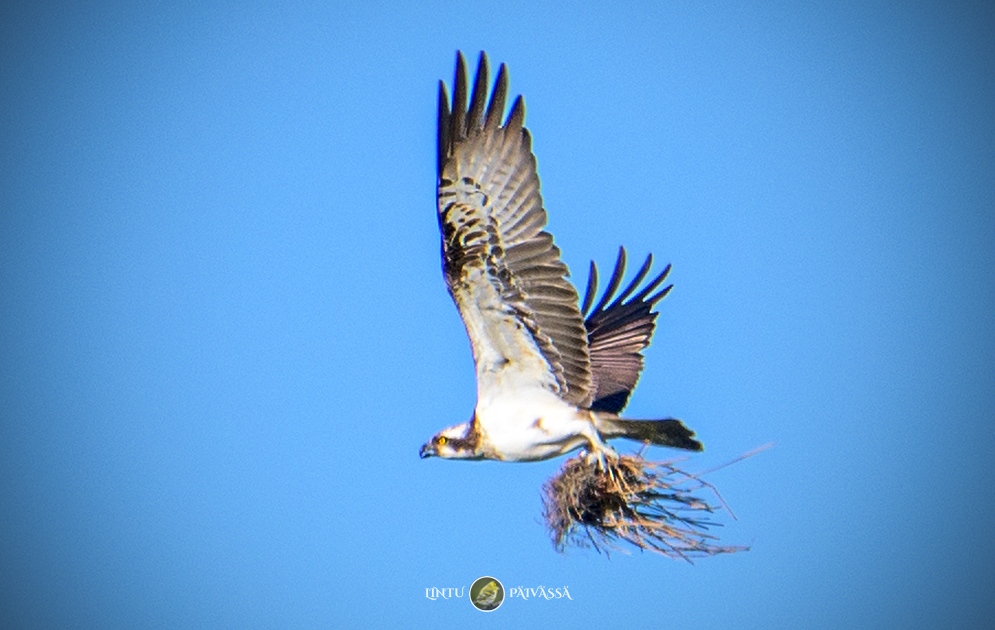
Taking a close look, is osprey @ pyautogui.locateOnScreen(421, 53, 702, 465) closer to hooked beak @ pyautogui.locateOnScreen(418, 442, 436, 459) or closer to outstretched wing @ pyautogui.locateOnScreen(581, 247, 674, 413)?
hooked beak @ pyautogui.locateOnScreen(418, 442, 436, 459)

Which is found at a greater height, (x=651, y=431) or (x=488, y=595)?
(x=651, y=431)

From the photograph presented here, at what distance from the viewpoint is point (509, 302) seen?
6578 millimetres

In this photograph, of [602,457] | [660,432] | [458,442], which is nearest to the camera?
[602,457]

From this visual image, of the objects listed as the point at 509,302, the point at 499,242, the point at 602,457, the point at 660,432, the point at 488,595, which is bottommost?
the point at 488,595

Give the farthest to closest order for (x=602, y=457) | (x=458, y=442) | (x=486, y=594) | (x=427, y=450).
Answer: (x=486, y=594), (x=427, y=450), (x=458, y=442), (x=602, y=457)

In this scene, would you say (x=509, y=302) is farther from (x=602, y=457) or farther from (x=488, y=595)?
(x=488, y=595)

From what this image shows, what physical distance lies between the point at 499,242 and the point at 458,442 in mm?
1327

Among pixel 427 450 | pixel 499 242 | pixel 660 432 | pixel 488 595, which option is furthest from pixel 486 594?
pixel 499 242

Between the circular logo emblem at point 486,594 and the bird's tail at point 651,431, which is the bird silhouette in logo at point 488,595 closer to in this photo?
the circular logo emblem at point 486,594

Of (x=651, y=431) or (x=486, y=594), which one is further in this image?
(x=486, y=594)

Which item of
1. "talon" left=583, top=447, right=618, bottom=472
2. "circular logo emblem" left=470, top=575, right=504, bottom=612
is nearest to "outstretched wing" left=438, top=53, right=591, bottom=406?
"talon" left=583, top=447, right=618, bottom=472

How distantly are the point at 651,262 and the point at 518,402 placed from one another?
7.91 ft

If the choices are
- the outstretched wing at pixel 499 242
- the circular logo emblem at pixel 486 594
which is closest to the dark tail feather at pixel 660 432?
the outstretched wing at pixel 499 242

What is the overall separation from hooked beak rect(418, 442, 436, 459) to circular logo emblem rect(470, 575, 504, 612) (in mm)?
1477
